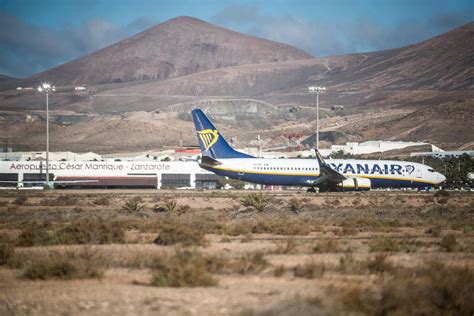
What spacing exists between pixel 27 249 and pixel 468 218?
26.2 metres

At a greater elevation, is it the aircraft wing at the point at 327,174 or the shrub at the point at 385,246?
the aircraft wing at the point at 327,174

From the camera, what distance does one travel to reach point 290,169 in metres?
75.9

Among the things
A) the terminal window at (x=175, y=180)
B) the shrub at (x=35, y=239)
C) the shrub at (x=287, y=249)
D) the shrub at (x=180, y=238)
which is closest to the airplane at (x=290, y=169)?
the terminal window at (x=175, y=180)

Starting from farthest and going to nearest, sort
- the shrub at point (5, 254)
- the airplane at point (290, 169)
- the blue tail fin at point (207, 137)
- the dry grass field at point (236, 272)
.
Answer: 1. the blue tail fin at point (207, 137)
2. the airplane at point (290, 169)
3. the shrub at point (5, 254)
4. the dry grass field at point (236, 272)

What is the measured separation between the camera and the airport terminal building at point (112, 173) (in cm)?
11538

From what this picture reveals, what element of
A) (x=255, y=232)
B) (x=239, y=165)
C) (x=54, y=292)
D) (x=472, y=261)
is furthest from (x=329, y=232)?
(x=239, y=165)

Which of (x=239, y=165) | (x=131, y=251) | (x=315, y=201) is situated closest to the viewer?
(x=131, y=251)

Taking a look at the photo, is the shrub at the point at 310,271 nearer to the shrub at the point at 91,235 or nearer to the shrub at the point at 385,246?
the shrub at the point at 385,246

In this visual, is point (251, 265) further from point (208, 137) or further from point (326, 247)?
point (208, 137)

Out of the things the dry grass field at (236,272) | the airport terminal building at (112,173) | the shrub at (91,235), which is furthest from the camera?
the airport terminal building at (112,173)

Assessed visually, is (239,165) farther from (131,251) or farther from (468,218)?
(131,251)

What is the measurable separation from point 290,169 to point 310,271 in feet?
186

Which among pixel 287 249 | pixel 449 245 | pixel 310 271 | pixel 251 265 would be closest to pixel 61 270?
pixel 251 265

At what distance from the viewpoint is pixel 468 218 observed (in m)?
43.9
